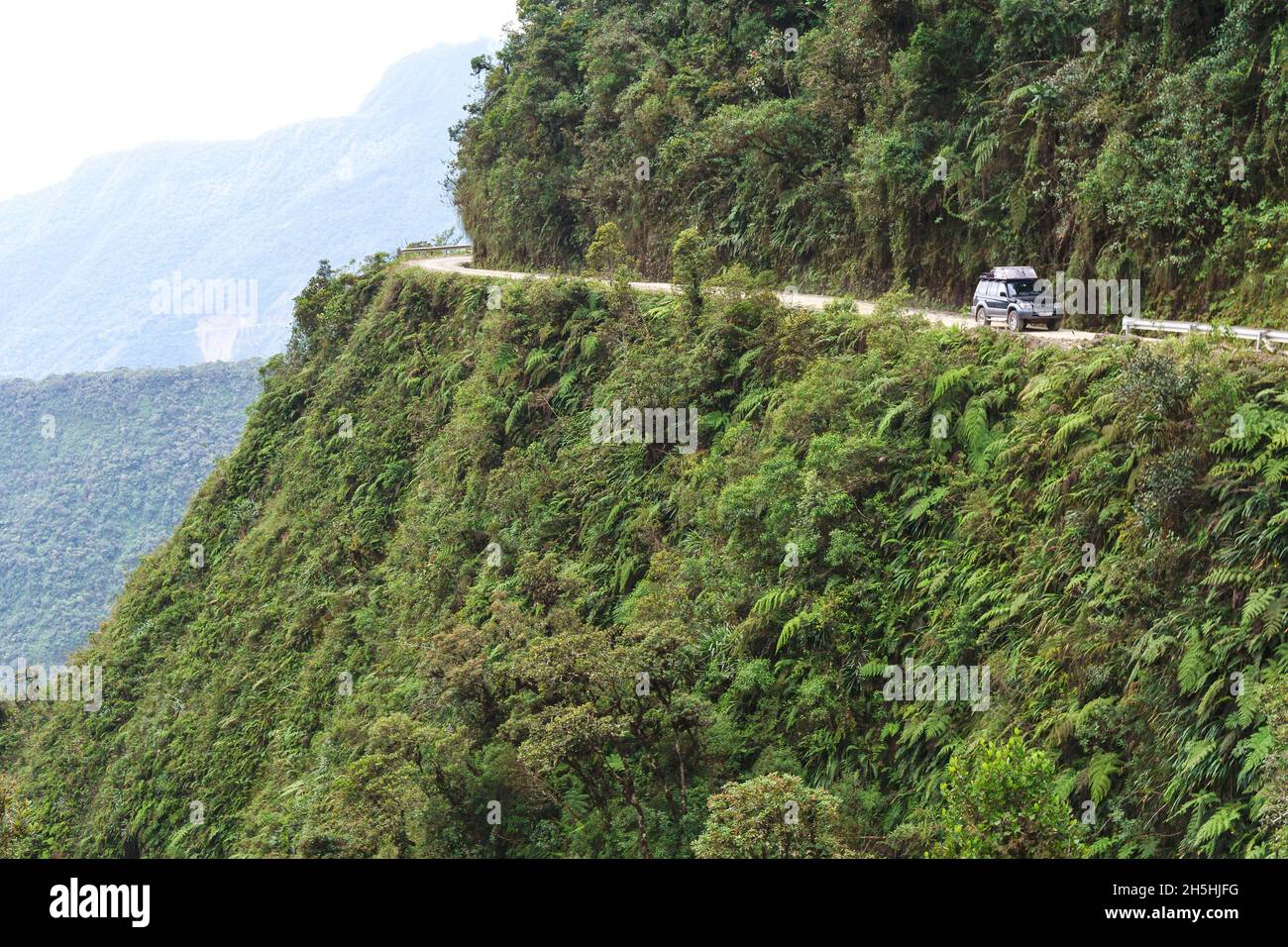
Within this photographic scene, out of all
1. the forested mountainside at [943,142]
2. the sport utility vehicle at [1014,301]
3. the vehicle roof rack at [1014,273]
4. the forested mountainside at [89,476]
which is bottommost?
the forested mountainside at [89,476]

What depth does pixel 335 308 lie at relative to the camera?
4434 cm

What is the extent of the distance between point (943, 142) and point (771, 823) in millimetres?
16672

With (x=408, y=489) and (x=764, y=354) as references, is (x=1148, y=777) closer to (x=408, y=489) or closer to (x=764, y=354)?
(x=764, y=354)

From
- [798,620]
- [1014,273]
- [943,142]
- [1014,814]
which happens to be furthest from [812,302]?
[1014,814]

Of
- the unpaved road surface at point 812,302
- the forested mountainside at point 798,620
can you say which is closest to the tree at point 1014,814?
the forested mountainside at point 798,620

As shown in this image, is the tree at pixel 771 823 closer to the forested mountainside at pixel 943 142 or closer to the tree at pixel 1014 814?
the tree at pixel 1014 814

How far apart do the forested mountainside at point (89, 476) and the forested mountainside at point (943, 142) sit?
199ft

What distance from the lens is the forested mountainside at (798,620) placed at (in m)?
10.3

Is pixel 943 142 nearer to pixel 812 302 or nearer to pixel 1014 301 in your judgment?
pixel 812 302

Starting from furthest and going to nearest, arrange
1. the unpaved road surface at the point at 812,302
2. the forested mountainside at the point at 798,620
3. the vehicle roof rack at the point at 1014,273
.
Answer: the vehicle roof rack at the point at 1014,273 → the unpaved road surface at the point at 812,302 → the forested mountainside at the point at 798,620

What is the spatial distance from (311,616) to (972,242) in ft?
61.0

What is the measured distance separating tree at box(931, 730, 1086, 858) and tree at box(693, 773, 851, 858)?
6.39 feet

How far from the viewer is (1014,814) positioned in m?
8.70
